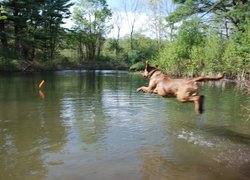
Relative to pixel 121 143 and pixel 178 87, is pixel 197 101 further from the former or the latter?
pixel 121 143

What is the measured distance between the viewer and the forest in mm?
33906

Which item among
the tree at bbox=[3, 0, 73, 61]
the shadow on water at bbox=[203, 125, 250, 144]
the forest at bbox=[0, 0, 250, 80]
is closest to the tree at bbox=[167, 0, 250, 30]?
the forest at bbox=[0, 0, 250, 80]

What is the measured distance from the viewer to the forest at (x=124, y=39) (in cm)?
3391

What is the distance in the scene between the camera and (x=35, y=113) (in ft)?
40.1

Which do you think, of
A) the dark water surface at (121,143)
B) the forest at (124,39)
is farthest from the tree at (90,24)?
the dark water surface at (121,143)

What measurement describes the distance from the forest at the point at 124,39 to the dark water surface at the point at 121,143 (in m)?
5.40

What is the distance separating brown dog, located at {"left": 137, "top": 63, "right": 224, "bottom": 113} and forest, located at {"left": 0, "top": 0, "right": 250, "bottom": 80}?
738 centimetres

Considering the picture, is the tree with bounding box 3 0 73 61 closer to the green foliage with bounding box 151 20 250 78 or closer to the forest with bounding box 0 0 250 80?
the forest with bounding box 0 0 250 80

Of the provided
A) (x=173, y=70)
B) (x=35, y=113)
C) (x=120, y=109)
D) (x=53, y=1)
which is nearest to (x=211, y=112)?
(x=120, y=109)

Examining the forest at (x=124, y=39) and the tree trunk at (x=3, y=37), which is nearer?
the forest at (x=124, y=39)

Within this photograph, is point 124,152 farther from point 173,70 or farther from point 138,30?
point 138,30

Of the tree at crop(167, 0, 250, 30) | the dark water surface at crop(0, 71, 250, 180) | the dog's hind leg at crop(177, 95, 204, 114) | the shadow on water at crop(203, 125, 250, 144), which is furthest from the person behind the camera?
the tree at crop(167, 0, 250, 30)

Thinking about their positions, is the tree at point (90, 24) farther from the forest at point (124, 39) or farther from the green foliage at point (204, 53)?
the green foliage at point (204, 53)

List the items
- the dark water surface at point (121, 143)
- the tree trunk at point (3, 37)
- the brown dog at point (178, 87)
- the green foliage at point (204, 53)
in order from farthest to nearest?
1. the tree trunk at point (3, 37)
2. the green foliage at point (204, 53)
3. the brown dog at point (178, 87)
4. the dark water surface at point (121, 143)
